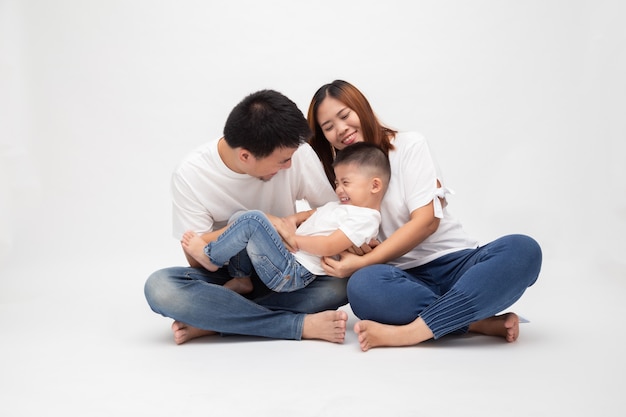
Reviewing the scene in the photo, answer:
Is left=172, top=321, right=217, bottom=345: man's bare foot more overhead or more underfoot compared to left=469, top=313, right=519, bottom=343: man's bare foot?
more overhead

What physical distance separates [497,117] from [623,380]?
2.33 metres

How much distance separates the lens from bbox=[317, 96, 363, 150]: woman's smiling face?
291cm

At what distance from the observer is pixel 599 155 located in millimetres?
4184

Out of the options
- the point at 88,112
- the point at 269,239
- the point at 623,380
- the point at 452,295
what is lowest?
the point at 623,380

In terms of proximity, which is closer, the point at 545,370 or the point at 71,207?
the point at 545,370

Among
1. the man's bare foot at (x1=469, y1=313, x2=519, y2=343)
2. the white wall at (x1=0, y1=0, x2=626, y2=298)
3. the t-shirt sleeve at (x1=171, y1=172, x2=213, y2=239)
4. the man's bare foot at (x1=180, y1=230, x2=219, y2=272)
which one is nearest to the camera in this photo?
the man's bare foot at (x1=469, y1=313, x2=519, y2=343)

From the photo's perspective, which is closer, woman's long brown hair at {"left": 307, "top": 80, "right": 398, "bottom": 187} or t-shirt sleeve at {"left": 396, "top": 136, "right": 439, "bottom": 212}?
t-shirt sleeve at {"left": 396, "top": 136, "right": 439, "bottom": 212}

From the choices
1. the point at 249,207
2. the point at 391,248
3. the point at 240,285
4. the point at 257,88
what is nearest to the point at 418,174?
the point at 391,248

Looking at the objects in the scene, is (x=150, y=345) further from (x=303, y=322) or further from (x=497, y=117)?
(x=497, y=117)

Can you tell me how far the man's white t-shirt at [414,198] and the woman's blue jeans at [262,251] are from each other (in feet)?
1.25

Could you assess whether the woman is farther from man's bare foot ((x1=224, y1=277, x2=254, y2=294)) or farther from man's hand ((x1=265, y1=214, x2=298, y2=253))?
man's bare foot ((x1=224, y1=277, x2=254, y2=294))

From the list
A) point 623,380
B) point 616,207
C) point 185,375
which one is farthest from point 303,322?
point 616,207

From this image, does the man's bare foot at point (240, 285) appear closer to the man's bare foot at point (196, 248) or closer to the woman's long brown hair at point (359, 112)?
the man's bare foot at point (196, 248)

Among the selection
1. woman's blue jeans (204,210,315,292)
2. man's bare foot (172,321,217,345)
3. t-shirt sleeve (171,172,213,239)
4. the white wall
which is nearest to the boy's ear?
woman's blue jeans (204,210,315,292)
